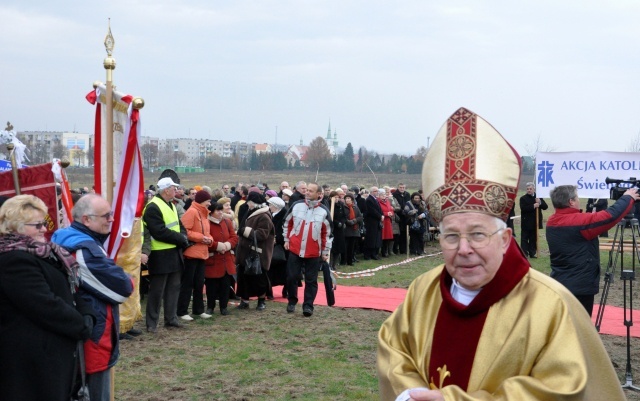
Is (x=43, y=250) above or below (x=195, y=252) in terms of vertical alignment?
above

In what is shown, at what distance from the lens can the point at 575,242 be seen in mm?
7715

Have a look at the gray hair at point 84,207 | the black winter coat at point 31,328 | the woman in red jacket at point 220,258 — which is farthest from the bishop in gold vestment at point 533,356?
the woman in red jacket at point 220,258

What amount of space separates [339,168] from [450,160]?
5618cm

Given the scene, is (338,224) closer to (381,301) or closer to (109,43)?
(381,301)

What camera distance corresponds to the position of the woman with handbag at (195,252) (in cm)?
1052

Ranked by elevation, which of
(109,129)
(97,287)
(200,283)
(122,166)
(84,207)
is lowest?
(200,283)

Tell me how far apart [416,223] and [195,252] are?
37.9 feet

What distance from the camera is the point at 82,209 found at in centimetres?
522

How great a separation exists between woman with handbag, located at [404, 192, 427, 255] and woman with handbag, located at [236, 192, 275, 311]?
9400 millimetres

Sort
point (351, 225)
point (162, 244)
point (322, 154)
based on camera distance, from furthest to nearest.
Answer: point (322, 154) < point (351, 225) < point (162, 244)

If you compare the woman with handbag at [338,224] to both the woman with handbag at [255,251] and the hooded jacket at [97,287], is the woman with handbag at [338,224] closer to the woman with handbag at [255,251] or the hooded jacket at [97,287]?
the woman with handbag at [255,251]

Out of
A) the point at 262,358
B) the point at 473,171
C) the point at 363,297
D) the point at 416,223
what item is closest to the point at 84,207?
the point at 473,171

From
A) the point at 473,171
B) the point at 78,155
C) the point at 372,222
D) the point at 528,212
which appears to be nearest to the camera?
the point at 473,171

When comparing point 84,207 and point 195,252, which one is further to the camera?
point 195,252
